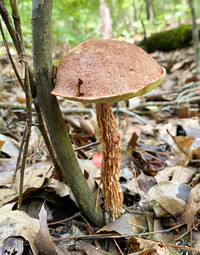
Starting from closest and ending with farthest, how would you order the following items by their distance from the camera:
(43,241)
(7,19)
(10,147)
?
(7,19), (43,241), (10,147)

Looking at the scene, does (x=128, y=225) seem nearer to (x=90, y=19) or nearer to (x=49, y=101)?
(x=49, y=101)

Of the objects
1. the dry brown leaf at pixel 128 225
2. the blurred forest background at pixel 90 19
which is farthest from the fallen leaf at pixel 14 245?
the blurred forest background at pixel 90 19

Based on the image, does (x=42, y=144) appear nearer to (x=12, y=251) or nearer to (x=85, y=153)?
(x=85, y=153)

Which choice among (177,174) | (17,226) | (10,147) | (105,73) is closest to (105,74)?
(105,73)

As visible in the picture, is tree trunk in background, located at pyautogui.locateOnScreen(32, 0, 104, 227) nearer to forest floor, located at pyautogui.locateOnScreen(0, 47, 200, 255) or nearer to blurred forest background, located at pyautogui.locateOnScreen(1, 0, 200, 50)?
forest floor, located at pyautogui.locateOnScreen(0, 47, 200, 255)

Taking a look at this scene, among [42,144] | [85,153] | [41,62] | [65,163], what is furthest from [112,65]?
[42,144]

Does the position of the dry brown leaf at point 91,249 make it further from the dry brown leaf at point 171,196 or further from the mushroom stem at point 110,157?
the dry brown leaf at point 171,196

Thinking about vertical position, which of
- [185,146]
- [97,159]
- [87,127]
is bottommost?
[97,159]

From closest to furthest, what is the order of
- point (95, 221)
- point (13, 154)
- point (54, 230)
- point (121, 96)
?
point (121, 96) → point (54, 230) → point (95, 221) → point (13, 154)
